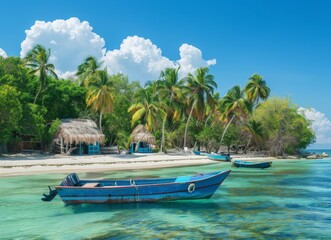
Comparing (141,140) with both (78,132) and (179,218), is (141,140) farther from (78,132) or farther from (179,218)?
(179,218)

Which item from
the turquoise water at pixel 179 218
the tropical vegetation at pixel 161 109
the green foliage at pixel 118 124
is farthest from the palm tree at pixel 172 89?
the turquoise water at pixel 179 218

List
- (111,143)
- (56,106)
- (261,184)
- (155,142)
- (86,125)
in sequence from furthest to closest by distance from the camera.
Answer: (111,143), (155,142), (56,106), (86,125), (261,184)

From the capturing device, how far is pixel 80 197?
11367 millimetres

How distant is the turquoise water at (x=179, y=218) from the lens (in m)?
8.33

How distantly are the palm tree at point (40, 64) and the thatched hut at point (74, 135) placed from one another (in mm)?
5088

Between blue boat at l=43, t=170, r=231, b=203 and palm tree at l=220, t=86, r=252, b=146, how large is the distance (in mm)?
30981

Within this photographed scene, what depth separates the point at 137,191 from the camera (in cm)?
1153

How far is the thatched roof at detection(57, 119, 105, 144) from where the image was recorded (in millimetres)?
30688

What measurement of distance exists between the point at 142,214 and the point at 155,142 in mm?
28287

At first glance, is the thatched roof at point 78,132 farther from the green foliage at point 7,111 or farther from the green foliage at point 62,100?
the green foliage at point 7,111

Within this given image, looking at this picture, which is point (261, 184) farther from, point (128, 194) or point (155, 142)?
point (155, 142)

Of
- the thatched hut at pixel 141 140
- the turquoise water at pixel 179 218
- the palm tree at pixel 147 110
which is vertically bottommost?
the turquoise water at pixel 179 218

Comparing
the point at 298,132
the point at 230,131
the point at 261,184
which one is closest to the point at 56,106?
the point at 230,131

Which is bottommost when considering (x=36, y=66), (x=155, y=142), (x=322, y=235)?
(x=322, y=235)
